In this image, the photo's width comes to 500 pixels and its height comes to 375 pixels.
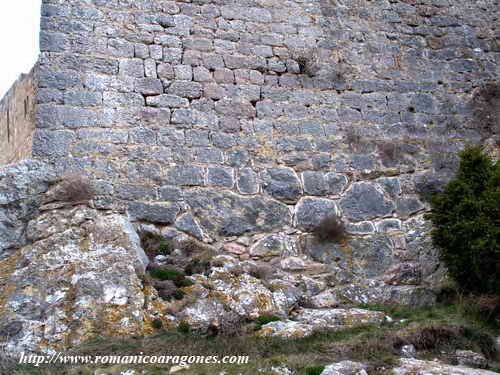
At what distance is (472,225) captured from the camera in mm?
6258

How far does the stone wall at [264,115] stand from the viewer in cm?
736

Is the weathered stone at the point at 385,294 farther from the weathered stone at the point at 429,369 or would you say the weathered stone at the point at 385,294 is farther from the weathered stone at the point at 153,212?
the weathered stone at the point at 153,212

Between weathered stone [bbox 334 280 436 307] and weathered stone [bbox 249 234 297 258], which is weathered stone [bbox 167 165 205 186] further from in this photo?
weathered stone [bbox 334 280 436 307]

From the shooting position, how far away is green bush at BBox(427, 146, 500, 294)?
6105 mm

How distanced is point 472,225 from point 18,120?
18.3 ft

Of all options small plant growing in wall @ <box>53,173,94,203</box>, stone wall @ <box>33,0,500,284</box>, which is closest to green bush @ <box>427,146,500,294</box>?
stone wall @ <box>33,0,500,284</box>

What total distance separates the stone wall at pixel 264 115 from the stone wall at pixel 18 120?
1.14ft

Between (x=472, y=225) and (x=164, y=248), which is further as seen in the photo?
(x=164, y=248)

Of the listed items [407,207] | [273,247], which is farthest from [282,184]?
[407,207]

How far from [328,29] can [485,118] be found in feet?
8.24

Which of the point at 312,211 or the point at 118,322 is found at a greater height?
the point at 312,211

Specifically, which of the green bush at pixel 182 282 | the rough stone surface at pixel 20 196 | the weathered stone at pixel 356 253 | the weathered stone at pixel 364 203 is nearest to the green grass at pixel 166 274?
the green bush at pixel 182 282

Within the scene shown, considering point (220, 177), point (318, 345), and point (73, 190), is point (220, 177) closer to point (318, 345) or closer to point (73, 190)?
point (73, 190)

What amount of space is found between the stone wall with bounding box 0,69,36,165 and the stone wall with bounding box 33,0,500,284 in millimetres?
347
